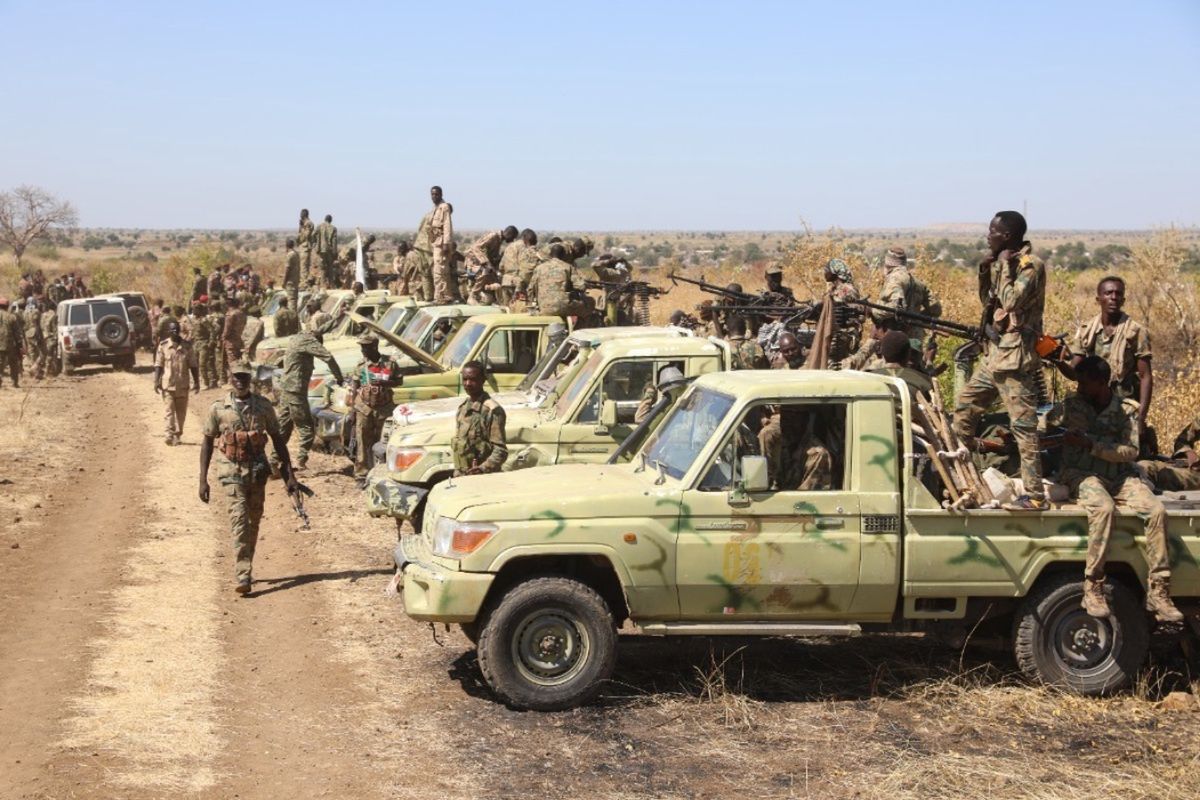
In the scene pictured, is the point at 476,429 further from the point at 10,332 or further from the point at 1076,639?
the point at 10,332

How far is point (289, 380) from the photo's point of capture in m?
16.6

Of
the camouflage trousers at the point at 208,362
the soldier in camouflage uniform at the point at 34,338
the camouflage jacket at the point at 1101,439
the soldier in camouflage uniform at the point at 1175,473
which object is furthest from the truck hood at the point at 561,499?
Answer: the soldier in camouflage uniform at the point at 34,338

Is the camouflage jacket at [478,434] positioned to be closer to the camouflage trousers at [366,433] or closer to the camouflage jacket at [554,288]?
the camouflage trousers at [366,433]

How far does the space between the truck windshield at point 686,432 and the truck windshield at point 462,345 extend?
21.7 feet

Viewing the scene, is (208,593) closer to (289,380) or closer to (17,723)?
(17,723)

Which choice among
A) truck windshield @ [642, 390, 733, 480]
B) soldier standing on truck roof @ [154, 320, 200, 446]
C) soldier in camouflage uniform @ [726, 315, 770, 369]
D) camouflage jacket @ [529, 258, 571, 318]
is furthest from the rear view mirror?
soldier standing on truck roof @ [154, 320, 200, 446]

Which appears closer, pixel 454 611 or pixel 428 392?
pixel 454 611

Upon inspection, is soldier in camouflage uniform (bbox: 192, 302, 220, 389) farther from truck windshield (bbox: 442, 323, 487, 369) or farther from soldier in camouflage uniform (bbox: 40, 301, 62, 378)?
truck windshield (bbox: 442, 323, 487, 369)

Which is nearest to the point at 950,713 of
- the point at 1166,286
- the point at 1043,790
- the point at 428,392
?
the point at 1043,790

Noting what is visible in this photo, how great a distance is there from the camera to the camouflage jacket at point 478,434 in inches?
423

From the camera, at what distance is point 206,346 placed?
2684 cm

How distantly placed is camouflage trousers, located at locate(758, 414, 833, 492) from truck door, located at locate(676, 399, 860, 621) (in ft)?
0.16

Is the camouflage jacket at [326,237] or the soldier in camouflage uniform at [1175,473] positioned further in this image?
the camouflage jacket at [326,237]

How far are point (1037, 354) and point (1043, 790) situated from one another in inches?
110
